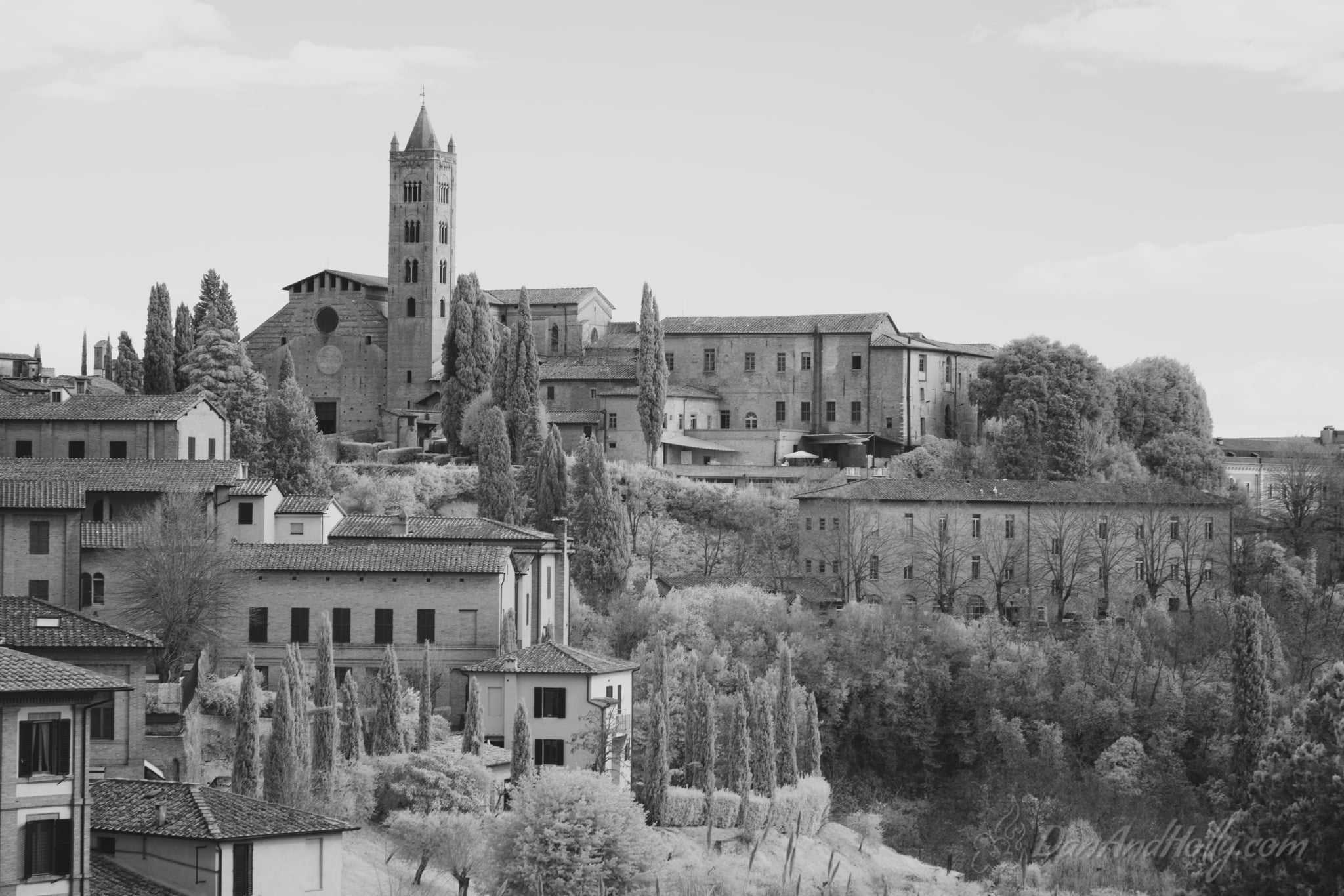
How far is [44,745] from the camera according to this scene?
2662cm

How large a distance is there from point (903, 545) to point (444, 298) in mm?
32190

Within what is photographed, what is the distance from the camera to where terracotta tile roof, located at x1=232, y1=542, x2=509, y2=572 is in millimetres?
49625

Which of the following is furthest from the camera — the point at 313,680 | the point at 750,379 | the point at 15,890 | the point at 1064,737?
the point at 750,379

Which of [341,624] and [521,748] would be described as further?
[341,624]

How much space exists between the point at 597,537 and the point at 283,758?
90.9 ft

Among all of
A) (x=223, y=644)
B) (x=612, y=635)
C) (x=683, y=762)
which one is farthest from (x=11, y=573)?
(x=612, y=635)

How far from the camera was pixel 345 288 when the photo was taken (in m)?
93.2

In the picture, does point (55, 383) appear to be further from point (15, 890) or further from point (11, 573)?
point (15, 890)

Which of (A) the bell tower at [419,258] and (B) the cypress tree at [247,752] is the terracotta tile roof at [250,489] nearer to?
(B) the cypress tree at [247,752]

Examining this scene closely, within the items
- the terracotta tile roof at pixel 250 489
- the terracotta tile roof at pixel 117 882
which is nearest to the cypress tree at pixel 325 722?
the terracotta tile roof at pixel 250 489

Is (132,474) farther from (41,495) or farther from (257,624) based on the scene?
(257,624)

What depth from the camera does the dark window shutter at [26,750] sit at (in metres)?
26.3

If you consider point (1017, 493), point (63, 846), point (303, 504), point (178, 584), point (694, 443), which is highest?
point (694, 443)

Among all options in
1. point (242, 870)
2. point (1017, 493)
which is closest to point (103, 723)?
point (242, 870)
